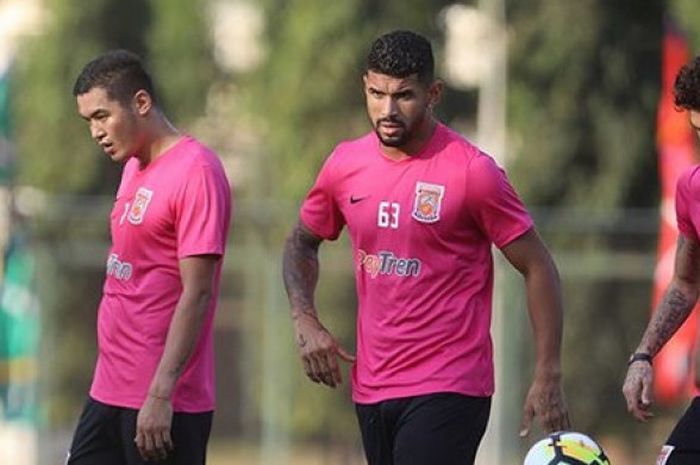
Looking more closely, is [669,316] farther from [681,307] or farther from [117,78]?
[117,78]

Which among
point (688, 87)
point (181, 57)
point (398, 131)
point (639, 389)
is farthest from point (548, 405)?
point (181, 57)

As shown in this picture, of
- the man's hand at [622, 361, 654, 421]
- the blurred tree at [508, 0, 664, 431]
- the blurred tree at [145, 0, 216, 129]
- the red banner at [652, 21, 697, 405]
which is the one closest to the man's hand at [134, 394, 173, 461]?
the man's hand at [622, 361, 654, 421]

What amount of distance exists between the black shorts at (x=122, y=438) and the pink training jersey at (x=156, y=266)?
41 millimetres

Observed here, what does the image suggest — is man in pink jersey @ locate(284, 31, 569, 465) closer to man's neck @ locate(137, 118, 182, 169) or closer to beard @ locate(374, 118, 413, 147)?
beard @ locate(374, 118, 413, 147)

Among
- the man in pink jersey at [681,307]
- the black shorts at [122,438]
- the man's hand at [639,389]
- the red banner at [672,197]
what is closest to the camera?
the man in pink jersey at [681,307]

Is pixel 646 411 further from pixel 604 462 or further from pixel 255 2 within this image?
pixel 255 2

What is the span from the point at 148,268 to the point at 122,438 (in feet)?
2.17

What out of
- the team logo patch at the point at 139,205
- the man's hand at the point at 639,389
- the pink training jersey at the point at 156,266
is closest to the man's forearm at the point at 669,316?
the man's hand at the point at 639,389

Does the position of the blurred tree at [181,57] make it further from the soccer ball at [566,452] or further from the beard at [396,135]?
the soccer ball at [566,452]

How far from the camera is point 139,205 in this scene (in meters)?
8.77

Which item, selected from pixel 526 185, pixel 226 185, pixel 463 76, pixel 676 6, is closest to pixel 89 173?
pixel 463 76

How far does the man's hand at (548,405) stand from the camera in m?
8.30

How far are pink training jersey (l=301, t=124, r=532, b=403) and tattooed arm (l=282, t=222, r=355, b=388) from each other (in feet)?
0.46

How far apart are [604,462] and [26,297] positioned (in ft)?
44.2
